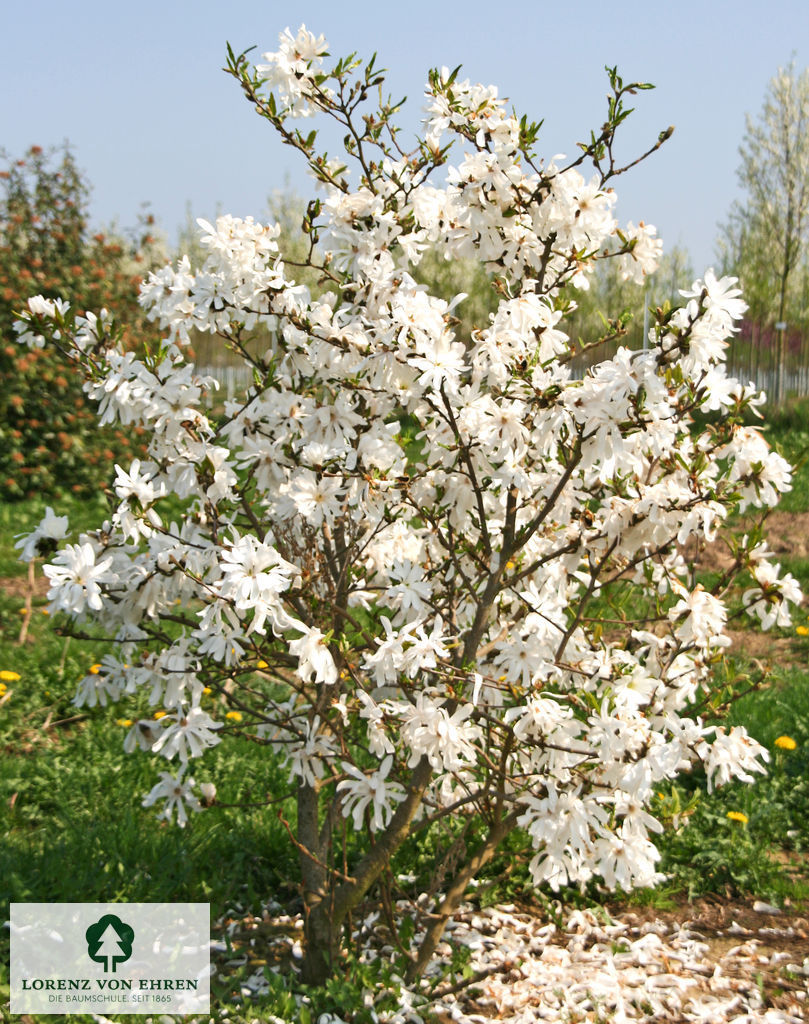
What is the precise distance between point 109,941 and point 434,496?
1.73 metres

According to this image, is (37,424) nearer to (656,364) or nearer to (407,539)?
(407,539)

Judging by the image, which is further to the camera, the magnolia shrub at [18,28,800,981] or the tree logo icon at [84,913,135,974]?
the tree logo icon at [84,913,135,974]

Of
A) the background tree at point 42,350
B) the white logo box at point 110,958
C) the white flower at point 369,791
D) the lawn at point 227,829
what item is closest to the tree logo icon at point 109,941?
the white logo box at point 110,958

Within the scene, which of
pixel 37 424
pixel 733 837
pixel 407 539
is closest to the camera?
pixel 407 539

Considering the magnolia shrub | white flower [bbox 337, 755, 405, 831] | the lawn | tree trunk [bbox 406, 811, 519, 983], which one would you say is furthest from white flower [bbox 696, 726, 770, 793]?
white flower [bbox 337, 755, 405, 831]

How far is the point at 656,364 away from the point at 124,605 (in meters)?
1.62

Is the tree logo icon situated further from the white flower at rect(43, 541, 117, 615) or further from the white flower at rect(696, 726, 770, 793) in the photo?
the white flower at rect(696, 726, 770, 793)

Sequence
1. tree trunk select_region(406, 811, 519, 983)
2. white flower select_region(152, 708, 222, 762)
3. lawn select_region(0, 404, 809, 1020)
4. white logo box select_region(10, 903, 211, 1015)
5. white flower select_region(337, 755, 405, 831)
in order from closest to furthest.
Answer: white flower select_region(337, 755, 405, 831)
white flower select_region(152, 708, 222, 762)
white logo box select_region(10, 903, 211, 1015)
tree trunk select_region(406, 811, 519, 983)
lawn select_region(0, 404, 809, 1020)

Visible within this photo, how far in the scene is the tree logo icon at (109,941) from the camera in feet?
9.48

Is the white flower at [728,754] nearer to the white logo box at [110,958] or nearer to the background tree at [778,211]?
the white logo box at [110,958]

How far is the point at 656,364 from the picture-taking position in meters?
2.25

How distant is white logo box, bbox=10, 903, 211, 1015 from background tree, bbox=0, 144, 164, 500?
585 cm

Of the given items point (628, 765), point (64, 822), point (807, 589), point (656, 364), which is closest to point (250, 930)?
point (64, 822)

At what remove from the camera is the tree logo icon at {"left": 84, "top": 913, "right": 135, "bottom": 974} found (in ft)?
9.48
